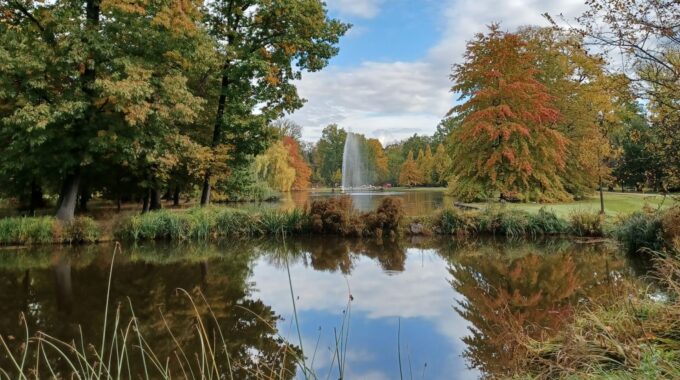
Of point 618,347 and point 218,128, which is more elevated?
point 218,128

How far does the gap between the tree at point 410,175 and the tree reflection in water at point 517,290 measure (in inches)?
2052

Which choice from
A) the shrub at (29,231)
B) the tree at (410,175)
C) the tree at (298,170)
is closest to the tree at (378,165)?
the tree at (410,175)

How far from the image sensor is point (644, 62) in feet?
22.2

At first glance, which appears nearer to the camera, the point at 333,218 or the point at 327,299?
the point at 327,299

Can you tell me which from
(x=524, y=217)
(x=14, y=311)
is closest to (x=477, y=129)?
(x=524, y=217)

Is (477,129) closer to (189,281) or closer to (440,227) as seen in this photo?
(440,227)

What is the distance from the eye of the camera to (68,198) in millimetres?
13656

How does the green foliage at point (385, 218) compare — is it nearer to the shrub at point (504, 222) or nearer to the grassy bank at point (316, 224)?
the grassy bank at point (316, 224)

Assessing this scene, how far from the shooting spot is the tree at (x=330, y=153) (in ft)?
236

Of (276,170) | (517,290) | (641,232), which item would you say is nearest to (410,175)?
(276,170)

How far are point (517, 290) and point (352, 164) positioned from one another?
61.1m

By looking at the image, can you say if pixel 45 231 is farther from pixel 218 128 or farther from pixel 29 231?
pixel 218 128

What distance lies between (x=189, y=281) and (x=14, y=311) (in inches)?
96.1

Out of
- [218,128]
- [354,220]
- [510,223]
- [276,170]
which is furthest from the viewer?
[276,170]
